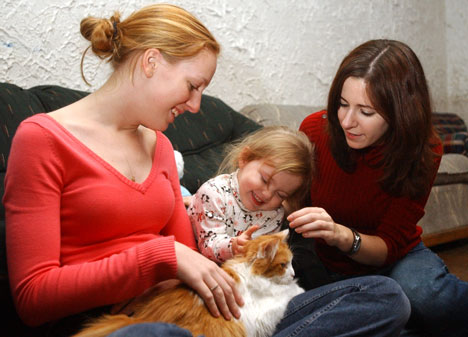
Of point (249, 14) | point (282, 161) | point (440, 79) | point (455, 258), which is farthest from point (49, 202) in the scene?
point (440, 79)

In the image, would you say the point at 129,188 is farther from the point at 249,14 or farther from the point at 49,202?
the point at 249,14

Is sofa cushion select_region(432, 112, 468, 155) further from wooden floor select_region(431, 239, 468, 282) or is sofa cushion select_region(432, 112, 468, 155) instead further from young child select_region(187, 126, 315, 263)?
young child select_region(187, 126, 315, 263)

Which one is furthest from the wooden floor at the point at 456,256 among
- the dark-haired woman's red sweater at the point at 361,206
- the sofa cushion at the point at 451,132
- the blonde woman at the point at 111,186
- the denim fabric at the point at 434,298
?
the blonde woman at the point at 111,186

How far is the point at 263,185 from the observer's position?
1393 millimetres

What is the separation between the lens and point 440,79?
4500 mm

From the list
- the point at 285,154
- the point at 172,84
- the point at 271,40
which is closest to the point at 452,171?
the point at 271,40

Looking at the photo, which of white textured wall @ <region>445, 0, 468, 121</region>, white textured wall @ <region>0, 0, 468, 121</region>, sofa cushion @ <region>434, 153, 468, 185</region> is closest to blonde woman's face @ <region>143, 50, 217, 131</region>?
white textured wall @ <region>0, 0, 468, 121</region>

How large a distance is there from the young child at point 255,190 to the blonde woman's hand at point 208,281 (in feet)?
1.02

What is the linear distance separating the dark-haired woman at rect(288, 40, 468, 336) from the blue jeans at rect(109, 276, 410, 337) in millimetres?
189

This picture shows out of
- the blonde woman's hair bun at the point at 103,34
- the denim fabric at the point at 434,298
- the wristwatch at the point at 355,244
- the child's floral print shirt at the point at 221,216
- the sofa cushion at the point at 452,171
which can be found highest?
the blonde woman's hair bun at the point at 103,34

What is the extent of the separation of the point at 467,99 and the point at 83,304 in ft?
15.1

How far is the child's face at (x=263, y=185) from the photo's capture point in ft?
4.53

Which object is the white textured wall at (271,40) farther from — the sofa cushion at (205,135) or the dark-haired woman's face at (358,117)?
the dark-haired woman's face at (358,117)

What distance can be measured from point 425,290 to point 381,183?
0.39 metres
